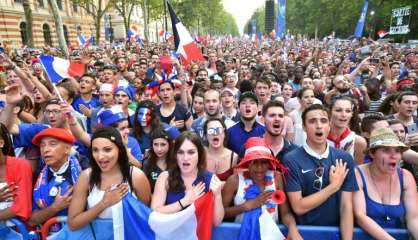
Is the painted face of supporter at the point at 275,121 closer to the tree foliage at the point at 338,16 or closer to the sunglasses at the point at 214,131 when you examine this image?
the sunglasses at the point at 214,131

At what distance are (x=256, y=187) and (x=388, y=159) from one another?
1164mm

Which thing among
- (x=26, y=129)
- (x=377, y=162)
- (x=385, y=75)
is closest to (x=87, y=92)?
(x=26, y=129)

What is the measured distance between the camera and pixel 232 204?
3039 millimetres

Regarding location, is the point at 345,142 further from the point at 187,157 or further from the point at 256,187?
the point at 187,157

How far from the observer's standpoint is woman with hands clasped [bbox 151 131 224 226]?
9.35 ft

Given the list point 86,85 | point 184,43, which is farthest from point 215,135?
point 184,43

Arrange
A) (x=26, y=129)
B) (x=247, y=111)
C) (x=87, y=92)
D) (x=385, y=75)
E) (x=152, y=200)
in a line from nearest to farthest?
(x=152, y=200) → (x=26, y=129) → (x=247, y=111) → (x=87, y=92) → (x=385, y=75)

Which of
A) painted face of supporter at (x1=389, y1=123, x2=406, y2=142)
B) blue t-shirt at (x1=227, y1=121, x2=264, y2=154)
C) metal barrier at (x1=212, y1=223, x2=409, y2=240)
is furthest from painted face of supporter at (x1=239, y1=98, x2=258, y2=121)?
metal barrier at (x1=212, y1=223, x2=409, y2=240)

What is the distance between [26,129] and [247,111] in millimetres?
2782

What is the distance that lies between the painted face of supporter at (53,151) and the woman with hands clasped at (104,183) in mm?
360

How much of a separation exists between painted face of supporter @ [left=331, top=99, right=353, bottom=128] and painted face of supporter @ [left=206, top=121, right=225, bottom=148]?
1.45 m

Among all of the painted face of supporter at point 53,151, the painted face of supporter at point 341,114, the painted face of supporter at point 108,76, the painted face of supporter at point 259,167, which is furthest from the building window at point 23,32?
the painted face of supporter at point 259,167

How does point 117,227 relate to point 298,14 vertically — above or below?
below

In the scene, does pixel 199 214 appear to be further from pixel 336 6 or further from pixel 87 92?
pixel 336 6
